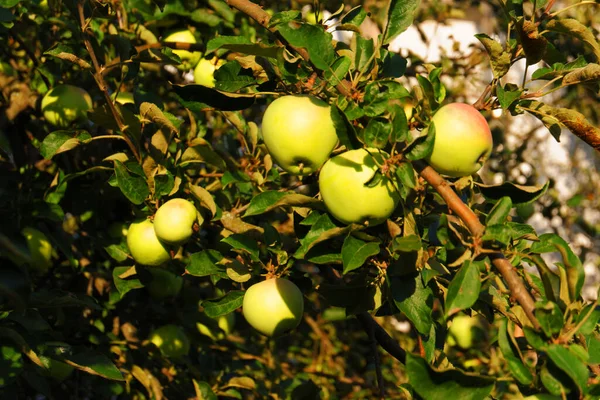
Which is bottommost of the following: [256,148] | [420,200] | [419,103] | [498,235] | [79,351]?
[79,351]

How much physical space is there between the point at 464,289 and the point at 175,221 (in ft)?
2.19

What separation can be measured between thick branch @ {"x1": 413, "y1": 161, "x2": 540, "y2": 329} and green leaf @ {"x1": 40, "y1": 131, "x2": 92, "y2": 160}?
31.5 inches

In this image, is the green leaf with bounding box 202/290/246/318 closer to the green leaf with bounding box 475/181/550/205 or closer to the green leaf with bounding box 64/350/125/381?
the green leaf with bounding box 64/350/125/381

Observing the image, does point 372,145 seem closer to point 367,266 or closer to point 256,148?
point 367,266

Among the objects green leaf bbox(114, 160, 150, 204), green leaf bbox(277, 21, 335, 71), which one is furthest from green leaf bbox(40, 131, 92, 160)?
green leaf bbox(277, 21, 335, 71)

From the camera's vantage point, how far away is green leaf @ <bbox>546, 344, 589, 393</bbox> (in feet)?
2.83

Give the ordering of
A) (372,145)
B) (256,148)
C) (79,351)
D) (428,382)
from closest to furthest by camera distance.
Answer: (428,382) → (372,145) → (79,351) → (256,148)

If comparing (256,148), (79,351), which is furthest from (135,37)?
(79,351)

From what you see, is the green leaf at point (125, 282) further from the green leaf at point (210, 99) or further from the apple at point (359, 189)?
the apple at point (359, 189)

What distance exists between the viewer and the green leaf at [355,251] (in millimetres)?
1051

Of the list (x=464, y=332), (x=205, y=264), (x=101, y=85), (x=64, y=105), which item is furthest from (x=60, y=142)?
(x=464, y=332)

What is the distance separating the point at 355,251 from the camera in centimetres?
107

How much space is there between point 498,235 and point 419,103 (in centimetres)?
27

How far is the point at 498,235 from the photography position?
0.98m
